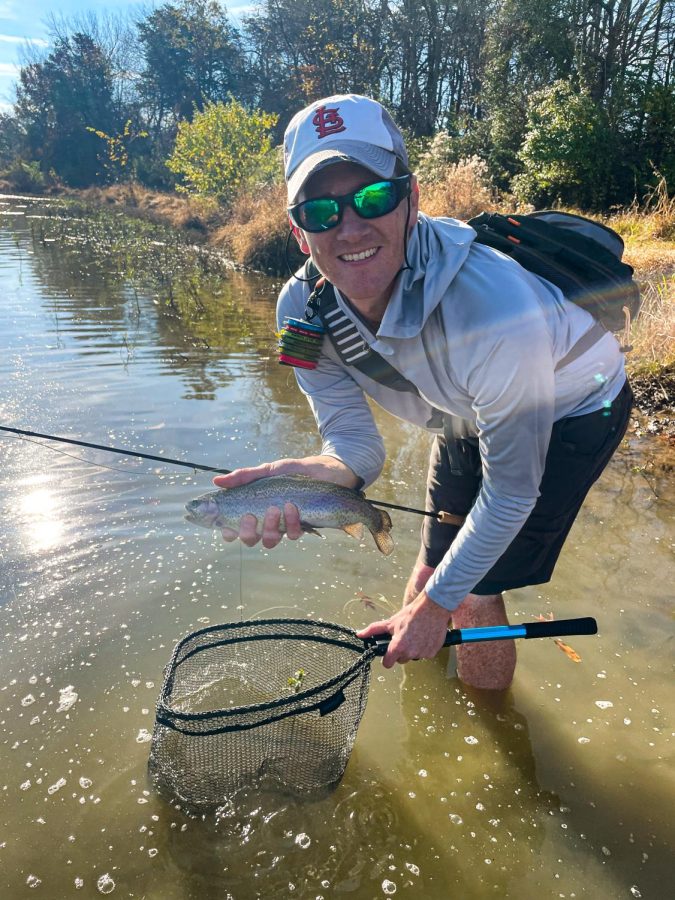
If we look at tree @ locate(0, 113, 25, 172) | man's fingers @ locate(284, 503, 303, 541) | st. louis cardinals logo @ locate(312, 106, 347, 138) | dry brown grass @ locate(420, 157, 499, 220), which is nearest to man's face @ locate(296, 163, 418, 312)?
st. louis cardinals logo @ locate(312, 106, 347, 138)

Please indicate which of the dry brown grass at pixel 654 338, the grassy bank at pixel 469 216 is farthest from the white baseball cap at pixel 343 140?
the dry brown grass at pixel 654 338

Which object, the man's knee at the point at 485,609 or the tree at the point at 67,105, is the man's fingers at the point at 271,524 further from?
the tree at the point at 67,105

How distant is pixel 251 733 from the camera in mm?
2637

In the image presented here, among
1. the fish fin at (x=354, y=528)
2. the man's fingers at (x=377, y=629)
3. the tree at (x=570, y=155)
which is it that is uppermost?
the tree at (x=570, y=155)

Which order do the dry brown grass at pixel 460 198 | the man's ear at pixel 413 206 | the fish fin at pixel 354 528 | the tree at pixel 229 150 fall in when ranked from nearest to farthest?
the man's ear at pixel 413 206
the fish fin at pixel 354 528
the dry brown grass at pixel 460 198
the tree at pixel 229 150

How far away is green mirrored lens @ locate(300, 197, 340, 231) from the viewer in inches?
88.7

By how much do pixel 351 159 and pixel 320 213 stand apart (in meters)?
0.22

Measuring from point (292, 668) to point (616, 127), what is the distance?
18204 mm

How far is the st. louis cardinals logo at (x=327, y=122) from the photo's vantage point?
7.29 feet

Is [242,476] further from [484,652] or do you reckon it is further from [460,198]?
[460,198]

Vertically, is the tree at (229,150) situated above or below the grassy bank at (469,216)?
above

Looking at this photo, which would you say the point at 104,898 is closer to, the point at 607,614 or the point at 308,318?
the point at 308,318

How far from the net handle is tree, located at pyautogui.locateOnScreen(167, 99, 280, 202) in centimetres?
2299

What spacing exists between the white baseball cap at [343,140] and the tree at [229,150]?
22.3m
